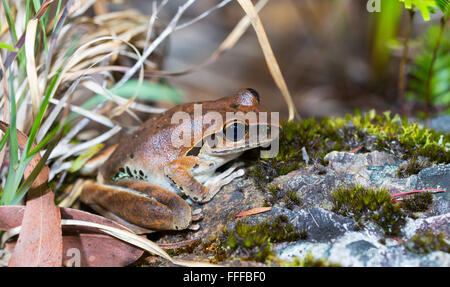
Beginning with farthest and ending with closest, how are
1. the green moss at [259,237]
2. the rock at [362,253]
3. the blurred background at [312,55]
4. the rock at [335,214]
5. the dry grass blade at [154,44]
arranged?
1. the blurred background at [312,55]
2. the dry grass blade at [154,44]
3. the green moss at [259,237]
4. the rock at [335,214]
5. the rock at [362,253]

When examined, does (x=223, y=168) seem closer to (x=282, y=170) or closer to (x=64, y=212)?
(x=282, y=170)

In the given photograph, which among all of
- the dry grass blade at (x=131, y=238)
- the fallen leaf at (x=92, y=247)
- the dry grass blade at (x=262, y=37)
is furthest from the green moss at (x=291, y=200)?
the fallen leaf at (x=92, y=247)

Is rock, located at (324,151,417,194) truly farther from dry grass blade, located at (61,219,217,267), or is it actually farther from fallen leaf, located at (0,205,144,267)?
fallen leaf, located at (0,205,144,267)

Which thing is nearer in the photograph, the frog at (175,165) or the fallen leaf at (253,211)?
the fallen leaf at (253,211)

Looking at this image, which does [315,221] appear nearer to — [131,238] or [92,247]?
[131,238]

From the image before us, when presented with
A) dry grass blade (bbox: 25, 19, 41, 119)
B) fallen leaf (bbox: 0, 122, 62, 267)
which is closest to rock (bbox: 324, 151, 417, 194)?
fallen leaf (bbox: 0, 122, 62, 267)

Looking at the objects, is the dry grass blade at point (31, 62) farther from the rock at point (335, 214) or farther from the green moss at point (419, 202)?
the green moss at point (419, 202)
